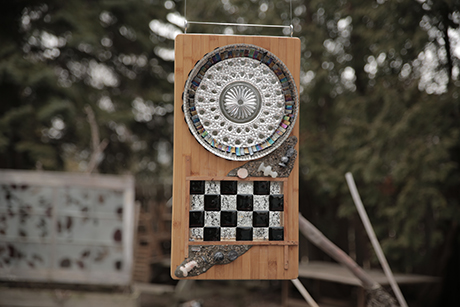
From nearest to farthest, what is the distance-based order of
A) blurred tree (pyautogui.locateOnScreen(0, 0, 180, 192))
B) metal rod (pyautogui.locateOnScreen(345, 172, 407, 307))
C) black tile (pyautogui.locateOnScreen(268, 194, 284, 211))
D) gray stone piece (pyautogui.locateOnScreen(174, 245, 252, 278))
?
gray stone piece (pyautogui.locateOnScreen(174, 245, 252, 278)), black tile (pyautogui.locateOnScreen(268, 194, 284, 211)), metal rod (pyautogui.locateOnScreen(345, 172, 407, 307)), blurred tree (pyautogui.locateOnScreen(0, 0, 180, 192))

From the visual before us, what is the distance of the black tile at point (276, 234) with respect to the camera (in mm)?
2324

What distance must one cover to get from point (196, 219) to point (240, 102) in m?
0.67

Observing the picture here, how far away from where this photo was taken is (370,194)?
5.22 m

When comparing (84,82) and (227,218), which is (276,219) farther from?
(84,82)

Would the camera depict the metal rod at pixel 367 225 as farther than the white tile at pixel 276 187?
Yes

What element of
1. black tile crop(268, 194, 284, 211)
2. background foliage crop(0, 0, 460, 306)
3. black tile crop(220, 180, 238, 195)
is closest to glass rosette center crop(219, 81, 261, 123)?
black tile crop(220, 180, 238, 195)

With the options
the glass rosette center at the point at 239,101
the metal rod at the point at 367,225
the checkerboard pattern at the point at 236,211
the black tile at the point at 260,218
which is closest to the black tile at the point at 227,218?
the checkerboard pattern at the point at 236,211

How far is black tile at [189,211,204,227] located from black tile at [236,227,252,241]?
0.20 meters

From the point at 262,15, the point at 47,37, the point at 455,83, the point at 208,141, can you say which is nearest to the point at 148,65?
the point at 47,37

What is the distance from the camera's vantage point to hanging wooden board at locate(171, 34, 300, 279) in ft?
7.41

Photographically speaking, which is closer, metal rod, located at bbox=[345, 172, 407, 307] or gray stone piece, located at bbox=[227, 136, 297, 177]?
gray stone piece, located at bbox=[227, 136, 297, 177]

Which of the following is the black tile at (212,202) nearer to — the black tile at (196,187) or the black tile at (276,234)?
the black tile at (196,187)

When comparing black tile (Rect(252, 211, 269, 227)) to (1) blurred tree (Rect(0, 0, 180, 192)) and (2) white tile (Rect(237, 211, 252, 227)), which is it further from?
(1) blurred tree (Rect(0, 0, 180, 192))

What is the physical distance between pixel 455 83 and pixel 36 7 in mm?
5518
